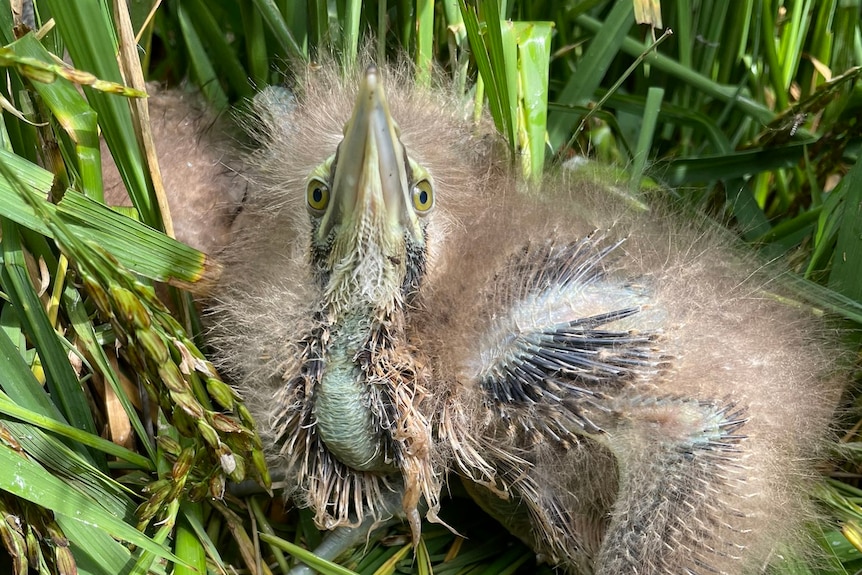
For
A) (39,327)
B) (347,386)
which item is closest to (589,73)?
(347,386)

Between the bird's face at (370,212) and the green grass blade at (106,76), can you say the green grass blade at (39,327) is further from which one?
the bird's face at (370,212)

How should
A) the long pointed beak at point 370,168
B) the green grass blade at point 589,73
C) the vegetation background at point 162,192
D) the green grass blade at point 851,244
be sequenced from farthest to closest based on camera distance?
1. the green grass blade at point 589,73
2. the green grass blade at point 851,244
3. the vegetation background at point 162,192
4. the long pointed beak at point 370,168

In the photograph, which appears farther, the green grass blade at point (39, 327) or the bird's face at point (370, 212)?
the green grass blade at point (39, 327)

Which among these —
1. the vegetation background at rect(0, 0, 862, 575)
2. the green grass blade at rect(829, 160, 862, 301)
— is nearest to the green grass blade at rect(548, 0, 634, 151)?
the vegetation background at rect(0, 0, 862, 575)

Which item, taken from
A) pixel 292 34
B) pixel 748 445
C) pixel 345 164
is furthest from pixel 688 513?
pixel 292 34

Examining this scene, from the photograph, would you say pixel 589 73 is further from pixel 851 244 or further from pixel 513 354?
pixel 513 354

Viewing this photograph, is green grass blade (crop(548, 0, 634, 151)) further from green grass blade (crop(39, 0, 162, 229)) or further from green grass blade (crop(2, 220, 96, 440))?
green grass blade (crop(2, 220, 96, 440))

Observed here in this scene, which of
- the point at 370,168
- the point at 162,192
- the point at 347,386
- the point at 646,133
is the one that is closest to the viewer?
the point at 370,168

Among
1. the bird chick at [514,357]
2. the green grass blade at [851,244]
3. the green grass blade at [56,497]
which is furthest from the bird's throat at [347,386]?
the green grass blade at [851,244]
